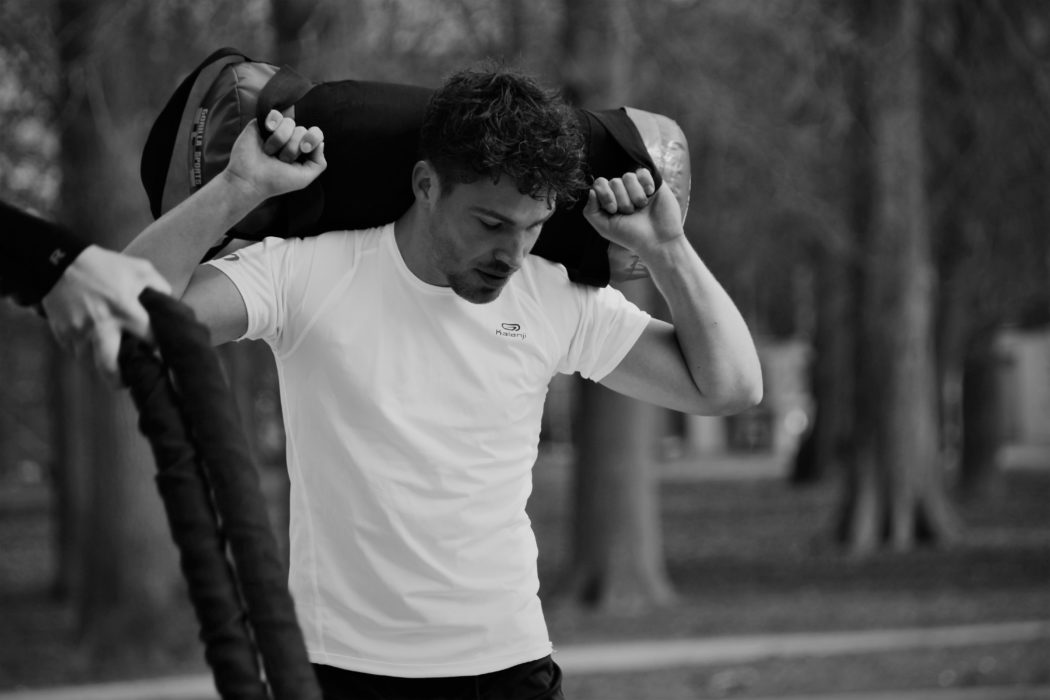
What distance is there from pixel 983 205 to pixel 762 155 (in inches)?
171

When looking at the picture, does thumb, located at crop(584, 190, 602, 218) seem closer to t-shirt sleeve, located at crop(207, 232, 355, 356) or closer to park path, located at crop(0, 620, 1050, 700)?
t-shirt sleeve, located at crop(207, 232, 355, 356)

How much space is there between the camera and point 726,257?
62.9 feet

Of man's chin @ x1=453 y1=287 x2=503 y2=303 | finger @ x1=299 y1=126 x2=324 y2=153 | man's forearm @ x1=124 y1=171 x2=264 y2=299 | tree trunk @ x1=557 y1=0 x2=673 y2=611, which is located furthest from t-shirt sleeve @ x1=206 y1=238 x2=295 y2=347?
tree trunk @ x1=557 y1=0 x2=673 y2=611

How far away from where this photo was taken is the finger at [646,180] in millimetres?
2969

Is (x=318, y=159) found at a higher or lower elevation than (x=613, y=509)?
higher

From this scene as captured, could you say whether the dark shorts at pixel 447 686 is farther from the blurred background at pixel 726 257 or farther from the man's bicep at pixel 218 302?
the blurred background at pixel 726 257

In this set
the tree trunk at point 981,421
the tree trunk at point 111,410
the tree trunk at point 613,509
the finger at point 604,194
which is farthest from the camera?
the tree trunk at point 981,421

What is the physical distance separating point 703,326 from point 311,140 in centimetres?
88

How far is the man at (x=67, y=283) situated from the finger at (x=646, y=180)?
1597mm

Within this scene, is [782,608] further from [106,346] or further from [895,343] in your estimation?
[106,346]

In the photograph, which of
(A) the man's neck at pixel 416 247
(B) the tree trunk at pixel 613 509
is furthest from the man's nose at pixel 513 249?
(B) the tree trunk at pixel 613 509

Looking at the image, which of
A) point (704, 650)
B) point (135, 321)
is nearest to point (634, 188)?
point (135, 321)

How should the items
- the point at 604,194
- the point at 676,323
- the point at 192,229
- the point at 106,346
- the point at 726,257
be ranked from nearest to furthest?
the point at 106,346
the point at 192,229
the point at 604,194
the point at 676,323
the point at 726,257

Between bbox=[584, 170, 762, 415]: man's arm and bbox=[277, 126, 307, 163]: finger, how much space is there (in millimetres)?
602
